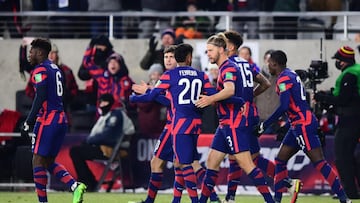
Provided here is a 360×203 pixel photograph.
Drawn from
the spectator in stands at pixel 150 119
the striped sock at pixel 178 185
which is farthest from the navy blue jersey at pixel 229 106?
the spectator in stands at pixel 150 119

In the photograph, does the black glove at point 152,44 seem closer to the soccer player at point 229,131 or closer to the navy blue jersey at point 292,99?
the navy blue jersey at point 292,99

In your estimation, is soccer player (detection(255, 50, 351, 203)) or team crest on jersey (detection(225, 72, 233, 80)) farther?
soccer player (detection(255, 50, 351, 203))

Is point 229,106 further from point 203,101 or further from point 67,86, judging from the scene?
point 67,86

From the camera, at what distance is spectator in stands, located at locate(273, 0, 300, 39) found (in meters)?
24.8

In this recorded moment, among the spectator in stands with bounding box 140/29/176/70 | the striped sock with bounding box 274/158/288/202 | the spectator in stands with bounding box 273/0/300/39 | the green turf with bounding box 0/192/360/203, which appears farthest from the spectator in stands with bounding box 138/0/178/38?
the striped sock with bounding box 274/158/288/202

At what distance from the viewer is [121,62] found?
23141 mm

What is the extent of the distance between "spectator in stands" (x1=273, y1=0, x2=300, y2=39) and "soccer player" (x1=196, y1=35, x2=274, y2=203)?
7.35 m

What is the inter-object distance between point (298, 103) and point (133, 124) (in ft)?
17.7

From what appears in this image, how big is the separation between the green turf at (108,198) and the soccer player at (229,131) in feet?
9.70

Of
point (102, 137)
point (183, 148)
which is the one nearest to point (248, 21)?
point (102, 137)

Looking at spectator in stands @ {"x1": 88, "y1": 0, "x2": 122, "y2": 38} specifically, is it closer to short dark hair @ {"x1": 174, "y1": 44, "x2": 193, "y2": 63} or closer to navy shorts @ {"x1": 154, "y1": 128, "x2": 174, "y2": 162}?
navy shorts @ {"x1": 154, "y1": 128, "x2": 174, "y2": 162}

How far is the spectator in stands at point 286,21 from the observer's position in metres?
24.8

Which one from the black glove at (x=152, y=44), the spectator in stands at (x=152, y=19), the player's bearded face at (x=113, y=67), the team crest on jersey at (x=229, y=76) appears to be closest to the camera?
the team crest on jersey at (x=229, y=76)

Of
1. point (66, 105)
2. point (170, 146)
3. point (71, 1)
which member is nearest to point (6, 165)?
point (66, 105)
